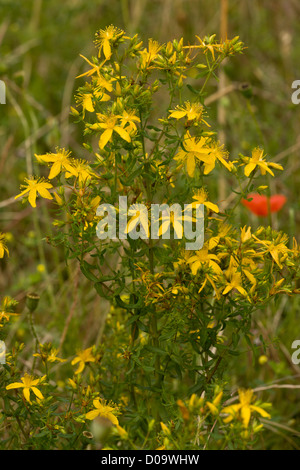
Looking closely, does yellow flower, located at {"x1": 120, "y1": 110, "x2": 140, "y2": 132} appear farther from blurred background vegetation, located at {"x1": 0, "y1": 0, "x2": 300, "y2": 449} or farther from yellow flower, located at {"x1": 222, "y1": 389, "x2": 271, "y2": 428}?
blurred background vegetation, located at {"x1": 0, "y1": 0, "x2": 300, "y2": 449}

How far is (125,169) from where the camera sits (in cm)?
142

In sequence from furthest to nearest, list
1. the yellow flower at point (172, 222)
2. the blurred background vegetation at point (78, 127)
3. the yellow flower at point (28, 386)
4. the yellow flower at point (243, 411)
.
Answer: the blurred background vegetation at point (78, 127)
the yellow flower at point (28, 386)
the yellow flower at point (172, 222)
the yellow flower at point (243, 411)

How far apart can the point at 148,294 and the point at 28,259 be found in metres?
1.65

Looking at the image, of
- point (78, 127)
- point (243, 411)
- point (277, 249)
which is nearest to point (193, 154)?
point (277, 249)

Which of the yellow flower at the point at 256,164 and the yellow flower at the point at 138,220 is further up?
the yellow flower at the point at 256,164

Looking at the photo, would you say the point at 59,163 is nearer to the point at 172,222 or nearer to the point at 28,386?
the point at 172,222

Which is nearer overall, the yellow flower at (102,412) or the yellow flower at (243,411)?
the yellow flower at (243,411)

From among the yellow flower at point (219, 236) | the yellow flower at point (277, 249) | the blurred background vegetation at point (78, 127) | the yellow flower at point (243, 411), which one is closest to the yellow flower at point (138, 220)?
the yellow flower at point (219, 236)

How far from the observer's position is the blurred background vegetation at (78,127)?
2.31 meters

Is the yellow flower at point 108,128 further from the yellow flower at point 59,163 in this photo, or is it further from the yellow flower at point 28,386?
the yellow flower at point 28,386

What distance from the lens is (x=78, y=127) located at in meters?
3.39

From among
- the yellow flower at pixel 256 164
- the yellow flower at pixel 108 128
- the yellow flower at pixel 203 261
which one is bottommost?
the yellow flower at pixel 203 261

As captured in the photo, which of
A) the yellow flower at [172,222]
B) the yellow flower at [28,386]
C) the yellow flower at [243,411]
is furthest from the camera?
the yellow flower at [28,386]
